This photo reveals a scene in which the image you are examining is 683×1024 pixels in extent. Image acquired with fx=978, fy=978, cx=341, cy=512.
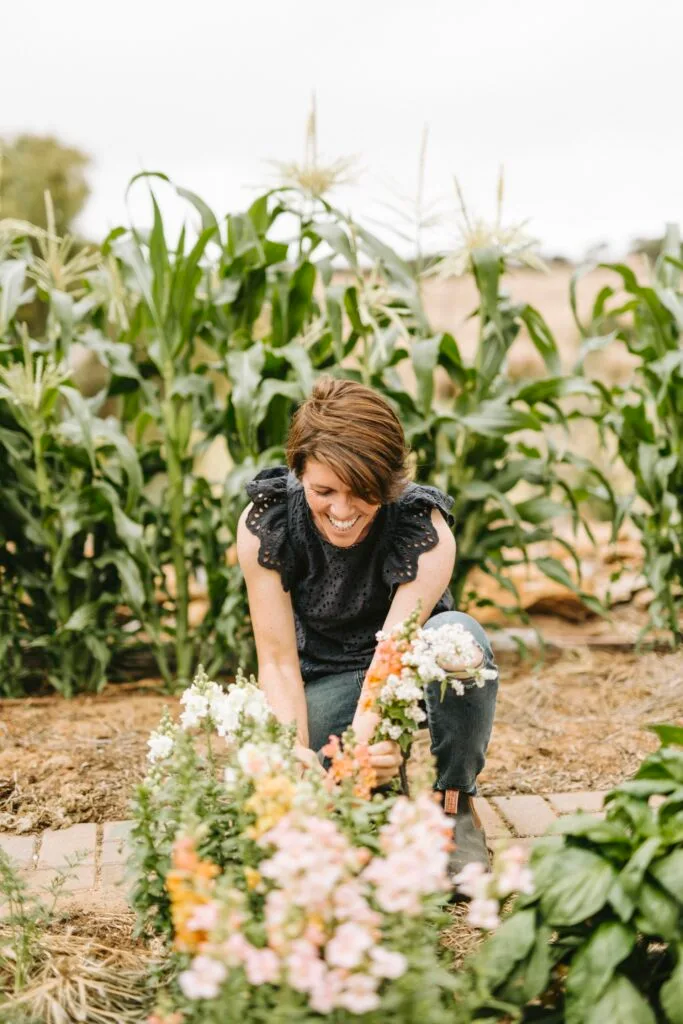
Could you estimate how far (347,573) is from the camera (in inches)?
85.7

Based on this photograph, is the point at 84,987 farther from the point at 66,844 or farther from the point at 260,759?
the point at 66,844

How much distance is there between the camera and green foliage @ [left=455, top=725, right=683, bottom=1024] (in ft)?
3.94

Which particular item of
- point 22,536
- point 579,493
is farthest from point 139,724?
point 579,493

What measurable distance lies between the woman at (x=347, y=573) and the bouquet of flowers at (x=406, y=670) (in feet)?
0.68

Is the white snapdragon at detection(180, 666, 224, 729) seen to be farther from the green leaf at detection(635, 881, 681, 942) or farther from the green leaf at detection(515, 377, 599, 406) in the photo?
the green leaf at detection(515, 377, 599, 406)

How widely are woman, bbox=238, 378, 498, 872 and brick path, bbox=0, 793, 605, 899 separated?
29cm

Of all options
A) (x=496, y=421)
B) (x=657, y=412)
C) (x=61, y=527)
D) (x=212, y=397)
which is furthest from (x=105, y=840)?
(x=657, y=412)

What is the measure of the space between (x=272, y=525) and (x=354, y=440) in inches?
15.7

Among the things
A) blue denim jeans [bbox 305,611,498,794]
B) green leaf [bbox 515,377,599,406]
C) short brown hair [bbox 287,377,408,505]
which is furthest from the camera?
green leaf [bbox 515,377,599,406]

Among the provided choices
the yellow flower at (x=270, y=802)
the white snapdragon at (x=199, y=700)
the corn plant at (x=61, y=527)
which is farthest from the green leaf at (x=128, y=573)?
the yellow flower at (x=270, y=802)

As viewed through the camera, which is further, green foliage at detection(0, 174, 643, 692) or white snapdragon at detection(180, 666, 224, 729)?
green foliage at detection(0, 174, 643, 692)

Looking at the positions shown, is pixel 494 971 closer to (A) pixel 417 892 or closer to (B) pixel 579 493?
(A) pixel 417 892

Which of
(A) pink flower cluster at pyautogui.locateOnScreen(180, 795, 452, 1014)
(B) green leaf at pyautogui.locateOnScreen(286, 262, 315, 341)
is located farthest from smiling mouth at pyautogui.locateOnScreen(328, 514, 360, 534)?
(B) green leaf at pyautogui.locateOnScreen(286, 262, 315, 341)

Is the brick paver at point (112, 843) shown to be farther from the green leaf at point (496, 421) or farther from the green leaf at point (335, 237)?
the green leaf at point (335, 237)
